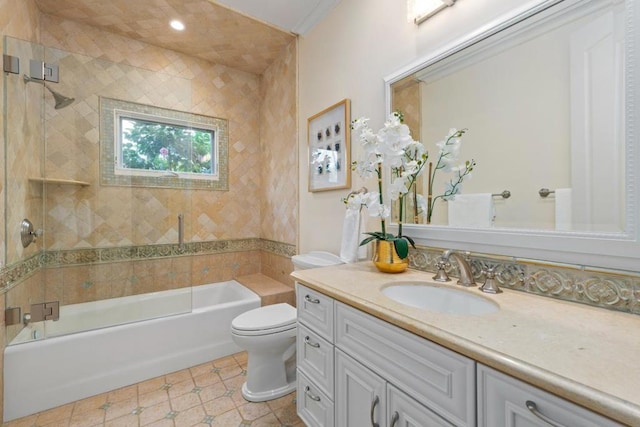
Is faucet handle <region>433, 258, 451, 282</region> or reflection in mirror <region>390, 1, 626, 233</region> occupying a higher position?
reflection in mirror <region>390, 1, 626, 233</region>

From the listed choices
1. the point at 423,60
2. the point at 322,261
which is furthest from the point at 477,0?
the point at 322,261

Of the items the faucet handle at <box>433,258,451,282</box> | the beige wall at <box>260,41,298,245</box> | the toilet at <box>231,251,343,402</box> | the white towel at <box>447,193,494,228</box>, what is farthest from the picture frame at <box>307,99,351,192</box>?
the faucet handle at <box>433,258,451,282</box>

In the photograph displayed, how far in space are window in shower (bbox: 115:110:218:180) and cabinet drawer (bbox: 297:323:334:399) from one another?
200 cm

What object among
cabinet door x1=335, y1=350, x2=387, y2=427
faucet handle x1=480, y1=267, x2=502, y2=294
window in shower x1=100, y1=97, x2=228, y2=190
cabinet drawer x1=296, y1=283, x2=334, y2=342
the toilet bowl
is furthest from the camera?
window in shower x1=100, y1=97, x2=228, y2=190

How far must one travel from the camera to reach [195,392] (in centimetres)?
177

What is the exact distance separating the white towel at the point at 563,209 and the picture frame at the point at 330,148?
1103 mm

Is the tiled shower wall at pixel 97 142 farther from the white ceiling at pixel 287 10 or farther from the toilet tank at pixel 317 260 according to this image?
the toilet tank at pixel 317 260

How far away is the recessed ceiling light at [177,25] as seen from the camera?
220 centimetres

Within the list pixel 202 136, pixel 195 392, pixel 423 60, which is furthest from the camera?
pixel 202 136

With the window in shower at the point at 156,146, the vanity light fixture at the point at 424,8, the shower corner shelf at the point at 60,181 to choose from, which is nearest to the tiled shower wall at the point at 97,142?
the shower corner shelf at the point at 60,181

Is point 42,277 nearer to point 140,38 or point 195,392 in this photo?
point 195,392

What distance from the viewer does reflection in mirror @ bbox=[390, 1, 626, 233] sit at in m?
0.83

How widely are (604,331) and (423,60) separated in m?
1.25

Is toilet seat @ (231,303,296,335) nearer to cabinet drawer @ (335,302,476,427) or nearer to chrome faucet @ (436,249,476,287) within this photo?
cabinet drawer @ (335,302,476,427)
